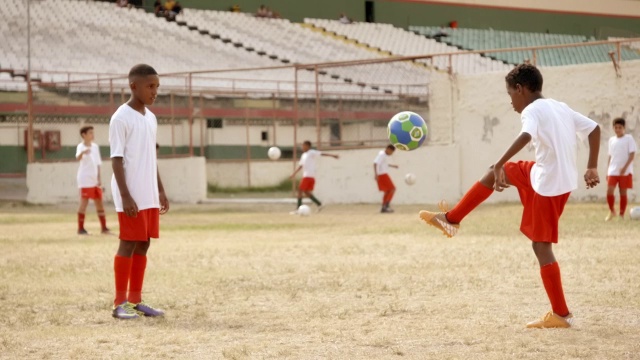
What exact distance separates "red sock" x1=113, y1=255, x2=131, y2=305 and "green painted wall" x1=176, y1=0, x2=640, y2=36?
31.8 m

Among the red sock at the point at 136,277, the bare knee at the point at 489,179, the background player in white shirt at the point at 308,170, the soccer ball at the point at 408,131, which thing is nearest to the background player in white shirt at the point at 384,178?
the background player in white shirt at the point at 308,170

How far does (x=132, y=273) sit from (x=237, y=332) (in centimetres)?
141

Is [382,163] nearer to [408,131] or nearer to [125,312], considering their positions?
[408,131]

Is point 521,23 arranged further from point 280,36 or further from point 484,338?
point 484,338

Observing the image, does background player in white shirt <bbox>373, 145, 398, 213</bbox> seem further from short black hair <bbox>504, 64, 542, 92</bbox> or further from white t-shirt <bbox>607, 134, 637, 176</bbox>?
short black hair <bbox>504, 64, 542, 92</bbox>

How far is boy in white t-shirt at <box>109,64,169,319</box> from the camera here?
7.17m

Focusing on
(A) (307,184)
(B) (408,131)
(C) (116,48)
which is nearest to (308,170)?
(A) (307,184)

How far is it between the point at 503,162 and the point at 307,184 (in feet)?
53.6

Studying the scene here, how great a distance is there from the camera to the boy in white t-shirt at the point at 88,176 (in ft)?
52.5

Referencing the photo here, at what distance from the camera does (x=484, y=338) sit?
230 inches

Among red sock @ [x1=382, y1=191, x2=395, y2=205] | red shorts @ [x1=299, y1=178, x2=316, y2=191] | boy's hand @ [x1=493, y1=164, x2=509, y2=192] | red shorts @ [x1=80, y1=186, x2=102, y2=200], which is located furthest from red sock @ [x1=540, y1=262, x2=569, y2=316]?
red shorts @ [x1=299, y1=178, x2=316, y2=191]

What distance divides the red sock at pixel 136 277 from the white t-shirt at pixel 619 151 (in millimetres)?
10987

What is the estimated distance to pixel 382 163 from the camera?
21.8 meters

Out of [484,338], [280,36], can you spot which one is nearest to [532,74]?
[484,338]
